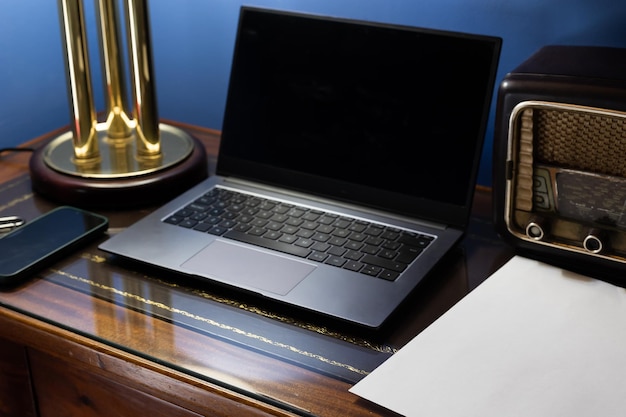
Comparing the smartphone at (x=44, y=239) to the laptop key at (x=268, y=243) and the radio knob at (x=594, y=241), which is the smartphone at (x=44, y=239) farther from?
the radio knob at (x=594, y=241)

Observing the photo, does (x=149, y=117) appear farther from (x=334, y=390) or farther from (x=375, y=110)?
(x=334, y=390)

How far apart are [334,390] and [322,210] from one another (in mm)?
303

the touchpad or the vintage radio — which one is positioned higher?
the vintage radio

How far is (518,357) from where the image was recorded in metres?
0.66

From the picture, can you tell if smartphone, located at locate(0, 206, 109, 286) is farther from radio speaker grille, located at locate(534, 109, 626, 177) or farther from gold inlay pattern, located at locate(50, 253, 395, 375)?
radio speaker grille, located at locate(534, 109, 626, 177)

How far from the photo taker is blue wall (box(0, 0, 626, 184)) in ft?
3.01

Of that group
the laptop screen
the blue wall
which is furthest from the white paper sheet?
the blue wall

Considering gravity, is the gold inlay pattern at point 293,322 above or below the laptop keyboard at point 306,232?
below

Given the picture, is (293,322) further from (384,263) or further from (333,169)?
(333,169)

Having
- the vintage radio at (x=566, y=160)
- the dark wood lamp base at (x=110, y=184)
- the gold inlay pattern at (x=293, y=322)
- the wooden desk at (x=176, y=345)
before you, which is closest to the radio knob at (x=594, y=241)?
the vintage radio at (x=566, y=160)

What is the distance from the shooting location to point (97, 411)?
79 centimetres

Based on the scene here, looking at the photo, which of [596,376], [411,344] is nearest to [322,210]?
[411,344]

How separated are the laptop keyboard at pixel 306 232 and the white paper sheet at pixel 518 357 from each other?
10 centimetres

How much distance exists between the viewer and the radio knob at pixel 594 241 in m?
0.76
